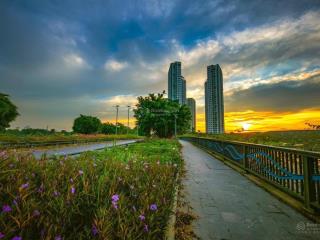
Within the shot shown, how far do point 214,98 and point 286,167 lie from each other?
314ft

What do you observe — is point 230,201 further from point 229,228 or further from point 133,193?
point 133,193

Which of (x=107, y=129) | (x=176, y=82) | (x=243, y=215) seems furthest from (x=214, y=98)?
(x=243, y=215)

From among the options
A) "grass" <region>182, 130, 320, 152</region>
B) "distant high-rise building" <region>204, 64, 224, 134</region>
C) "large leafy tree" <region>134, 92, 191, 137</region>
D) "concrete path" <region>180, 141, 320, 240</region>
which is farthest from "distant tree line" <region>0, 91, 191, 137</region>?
"distant high-rise building" <region>204, 64, 224, 134</region>

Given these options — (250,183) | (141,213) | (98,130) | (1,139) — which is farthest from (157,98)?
(98,130)

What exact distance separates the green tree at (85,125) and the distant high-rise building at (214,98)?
199 feet

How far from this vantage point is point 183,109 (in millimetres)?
50031

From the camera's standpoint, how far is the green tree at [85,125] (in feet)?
338

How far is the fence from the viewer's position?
148 inches

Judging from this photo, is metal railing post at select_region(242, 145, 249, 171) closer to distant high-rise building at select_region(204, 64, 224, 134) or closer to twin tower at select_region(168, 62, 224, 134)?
twin tower at select_region(168, 62, 224, 134)

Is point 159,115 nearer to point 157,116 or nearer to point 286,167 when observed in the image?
point 157,116

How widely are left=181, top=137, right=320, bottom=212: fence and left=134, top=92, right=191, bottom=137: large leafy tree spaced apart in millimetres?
36509

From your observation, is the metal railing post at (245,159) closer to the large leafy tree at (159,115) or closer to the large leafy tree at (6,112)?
the large leafy tree at (159,115)

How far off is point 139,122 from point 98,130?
68.9 meters

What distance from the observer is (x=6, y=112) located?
128ft
